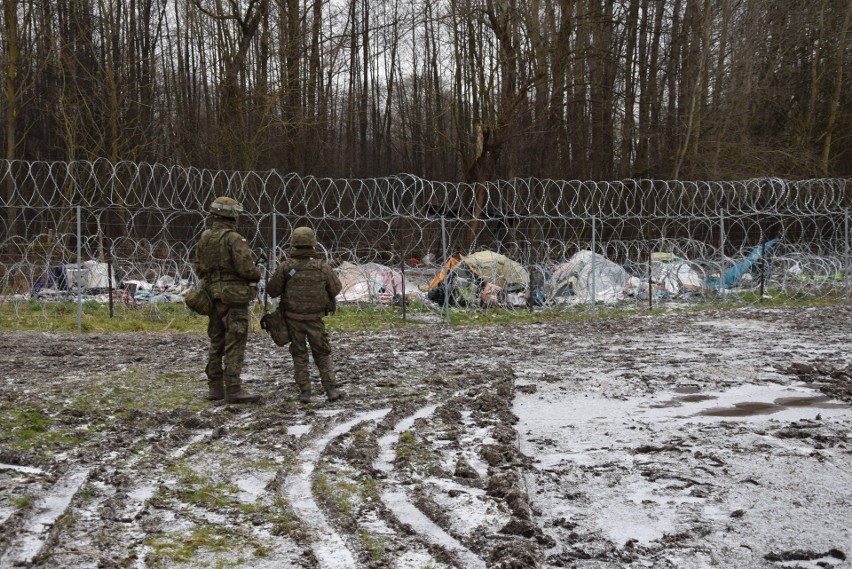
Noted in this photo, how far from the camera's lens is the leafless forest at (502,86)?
69.2 ft

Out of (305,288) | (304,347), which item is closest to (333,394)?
(304,347)

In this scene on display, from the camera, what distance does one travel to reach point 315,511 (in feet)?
12.9

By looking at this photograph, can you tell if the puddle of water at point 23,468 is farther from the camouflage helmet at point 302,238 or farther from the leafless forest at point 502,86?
the leafless forest at point 502,86

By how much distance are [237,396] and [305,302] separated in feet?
2.99

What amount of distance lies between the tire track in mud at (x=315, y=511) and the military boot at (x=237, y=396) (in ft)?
3.74

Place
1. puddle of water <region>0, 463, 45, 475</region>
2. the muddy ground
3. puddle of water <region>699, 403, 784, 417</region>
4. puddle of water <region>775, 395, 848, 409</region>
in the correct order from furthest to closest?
puddle of water <region>775, 395, 848, 409</region>
puddle of water <region>699, 403, 784, 417</region>
puddle of water <region>0, 463, 45, 475</region>
the muddy ground

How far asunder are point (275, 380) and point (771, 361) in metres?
4.99

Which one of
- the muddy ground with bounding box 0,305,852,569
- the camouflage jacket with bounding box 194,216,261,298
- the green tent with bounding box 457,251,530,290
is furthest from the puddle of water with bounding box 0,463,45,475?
the green tent with bounding box 457,251,530,290

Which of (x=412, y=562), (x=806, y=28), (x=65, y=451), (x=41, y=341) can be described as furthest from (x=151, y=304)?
(x=806, y=28)

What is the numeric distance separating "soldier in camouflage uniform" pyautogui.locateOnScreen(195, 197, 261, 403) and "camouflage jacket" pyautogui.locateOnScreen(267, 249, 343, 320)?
22cm

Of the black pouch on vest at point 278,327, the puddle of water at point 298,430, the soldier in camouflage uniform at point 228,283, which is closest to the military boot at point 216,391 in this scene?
the soldier in camouflage uniform at point 228,283

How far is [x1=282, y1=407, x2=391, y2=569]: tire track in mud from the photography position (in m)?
3.35

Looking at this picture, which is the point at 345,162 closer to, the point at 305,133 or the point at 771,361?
the point at 305,133

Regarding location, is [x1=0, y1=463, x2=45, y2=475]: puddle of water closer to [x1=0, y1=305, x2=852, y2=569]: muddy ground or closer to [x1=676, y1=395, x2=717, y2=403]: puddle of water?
[x1=0, y1=305, x2=852, y2=569]: muddy ground
